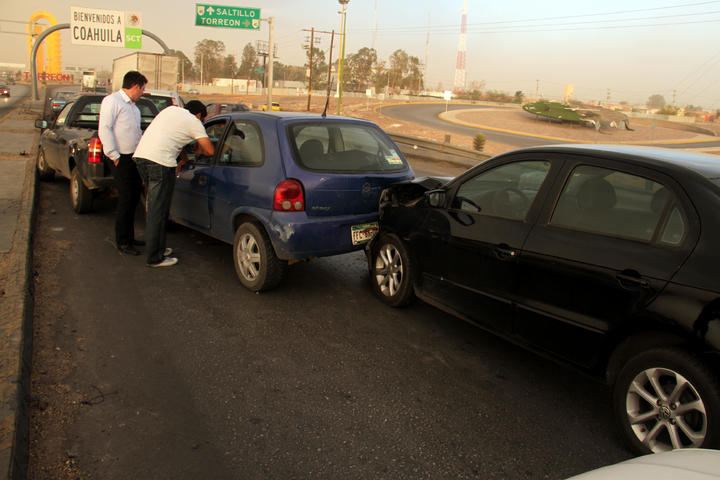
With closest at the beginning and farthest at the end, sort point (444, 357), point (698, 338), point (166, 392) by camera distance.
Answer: point (698, 338)
point (166, 392)
point (444, 357)

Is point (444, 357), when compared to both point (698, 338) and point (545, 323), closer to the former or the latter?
point (545, 323)

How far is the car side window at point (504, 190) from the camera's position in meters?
3.61

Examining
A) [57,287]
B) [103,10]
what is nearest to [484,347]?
[57,287]

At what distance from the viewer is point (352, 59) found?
141000 mm

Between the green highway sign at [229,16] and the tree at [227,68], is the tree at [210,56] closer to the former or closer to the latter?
the tree at [227,68]

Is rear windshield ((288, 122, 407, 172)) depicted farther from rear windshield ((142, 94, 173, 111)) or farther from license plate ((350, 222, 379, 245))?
rear windshield ((142, 94, 173, 111))

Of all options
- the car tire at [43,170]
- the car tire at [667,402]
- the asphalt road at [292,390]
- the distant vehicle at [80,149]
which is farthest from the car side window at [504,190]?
the car tire at [43,170]

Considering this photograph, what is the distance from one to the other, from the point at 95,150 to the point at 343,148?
3.99m

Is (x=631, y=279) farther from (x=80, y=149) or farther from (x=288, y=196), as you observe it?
(x=80, y=149)

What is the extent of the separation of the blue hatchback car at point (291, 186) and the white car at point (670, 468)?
3.33m

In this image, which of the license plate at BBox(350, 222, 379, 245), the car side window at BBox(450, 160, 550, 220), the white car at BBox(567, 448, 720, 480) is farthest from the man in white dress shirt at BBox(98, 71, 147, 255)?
the white car at BBox(567, 448, 720, 480)

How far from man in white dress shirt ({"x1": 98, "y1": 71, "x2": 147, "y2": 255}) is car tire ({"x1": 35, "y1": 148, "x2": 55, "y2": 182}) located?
16.6 feet

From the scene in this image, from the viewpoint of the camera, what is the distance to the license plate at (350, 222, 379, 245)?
4.98 metres

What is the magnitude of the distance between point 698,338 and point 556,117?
192 feet
